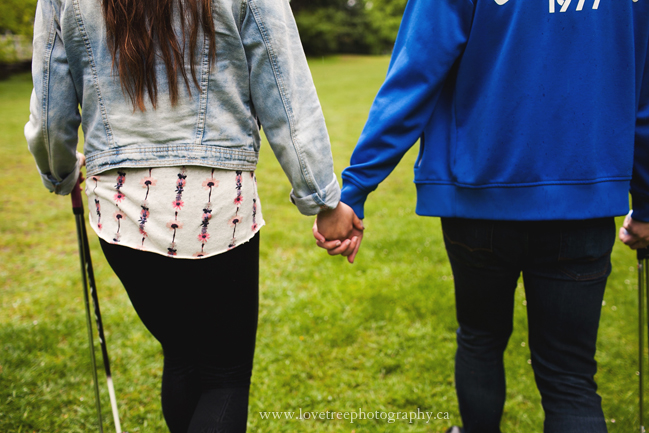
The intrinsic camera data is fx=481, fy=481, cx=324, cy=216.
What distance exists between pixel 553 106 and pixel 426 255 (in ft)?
9.30

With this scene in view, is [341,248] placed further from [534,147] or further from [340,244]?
[534,147]

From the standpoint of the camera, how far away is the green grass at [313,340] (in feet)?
7.97

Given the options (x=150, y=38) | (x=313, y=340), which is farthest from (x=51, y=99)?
(x=313, y=340)

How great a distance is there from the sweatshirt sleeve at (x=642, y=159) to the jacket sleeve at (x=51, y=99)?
1687mm

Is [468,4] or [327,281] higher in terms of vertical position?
[468,4]

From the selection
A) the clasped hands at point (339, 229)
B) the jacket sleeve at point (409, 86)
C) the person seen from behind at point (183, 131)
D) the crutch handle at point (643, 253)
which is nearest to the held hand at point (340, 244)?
the clasped hands at point (339, 229)

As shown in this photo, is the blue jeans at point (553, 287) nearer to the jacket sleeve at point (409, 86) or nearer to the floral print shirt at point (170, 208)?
the jacket sleeve at point (409, 86)

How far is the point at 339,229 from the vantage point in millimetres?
1665

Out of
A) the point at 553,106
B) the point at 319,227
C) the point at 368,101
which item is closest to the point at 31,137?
the point at 319,227

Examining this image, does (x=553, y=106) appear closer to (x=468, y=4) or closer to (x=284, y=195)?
(x=468, y=4)

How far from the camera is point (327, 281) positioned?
3693 mm

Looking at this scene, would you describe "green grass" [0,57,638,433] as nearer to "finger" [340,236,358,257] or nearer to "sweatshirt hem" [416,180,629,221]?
"finger" [340,236,358,257]

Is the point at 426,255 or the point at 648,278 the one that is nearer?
the point at 648,278

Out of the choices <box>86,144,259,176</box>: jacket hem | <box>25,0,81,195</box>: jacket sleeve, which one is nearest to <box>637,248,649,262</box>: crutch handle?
<box>86,144,259,176</box>: jacket hem
